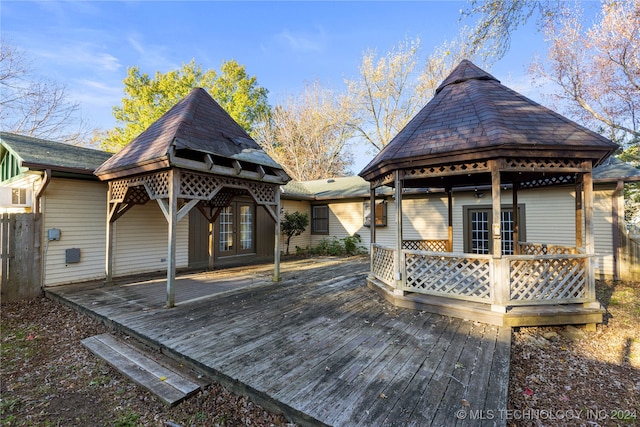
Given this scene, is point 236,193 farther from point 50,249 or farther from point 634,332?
point 634,332

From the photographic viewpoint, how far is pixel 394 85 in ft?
55.0

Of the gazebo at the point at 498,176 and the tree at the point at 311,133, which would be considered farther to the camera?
the tree at the point at 311,133

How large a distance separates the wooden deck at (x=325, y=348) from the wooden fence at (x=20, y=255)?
428 mm

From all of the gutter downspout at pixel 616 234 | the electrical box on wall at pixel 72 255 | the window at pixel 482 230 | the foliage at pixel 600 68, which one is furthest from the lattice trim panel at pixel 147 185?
the foliage at pixel 600 68

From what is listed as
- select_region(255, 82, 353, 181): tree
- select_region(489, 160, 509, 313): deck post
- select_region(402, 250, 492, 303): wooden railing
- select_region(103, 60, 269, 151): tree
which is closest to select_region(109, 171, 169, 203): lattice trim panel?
select_region(402, 250, 492, 303): wooden railing

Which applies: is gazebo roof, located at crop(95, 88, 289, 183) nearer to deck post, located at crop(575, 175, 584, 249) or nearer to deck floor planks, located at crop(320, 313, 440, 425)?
deck floor planks, located at crop(320, 313, 440, 425)

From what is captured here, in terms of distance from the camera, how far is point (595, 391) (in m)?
2.70

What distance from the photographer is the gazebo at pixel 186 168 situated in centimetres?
464

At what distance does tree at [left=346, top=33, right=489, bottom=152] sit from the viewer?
1567 centimetres

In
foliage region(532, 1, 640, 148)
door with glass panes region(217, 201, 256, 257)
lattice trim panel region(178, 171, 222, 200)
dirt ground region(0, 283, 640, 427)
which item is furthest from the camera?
foliage region(532, 1, 640, 148)

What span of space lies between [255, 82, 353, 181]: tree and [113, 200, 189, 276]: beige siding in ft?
45.5

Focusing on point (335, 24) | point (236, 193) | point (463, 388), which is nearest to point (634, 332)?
point (463, 388)

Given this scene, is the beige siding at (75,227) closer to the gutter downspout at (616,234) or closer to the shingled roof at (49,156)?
the shingled roof at (49,156)

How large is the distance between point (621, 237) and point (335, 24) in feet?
33.3
